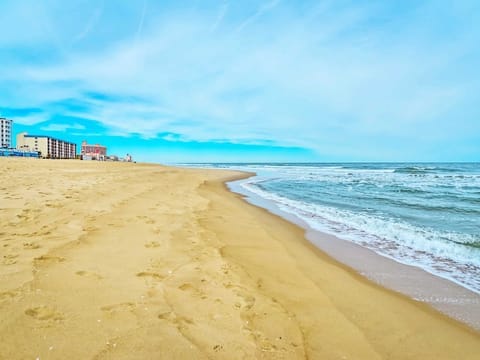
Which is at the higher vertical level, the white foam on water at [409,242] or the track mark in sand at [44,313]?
the track mark in sand at [44,313]

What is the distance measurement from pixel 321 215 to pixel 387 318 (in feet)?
21.9

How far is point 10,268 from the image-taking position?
326 cm

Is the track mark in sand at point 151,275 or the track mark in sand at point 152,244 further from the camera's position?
the track mark in sand at point 152,244

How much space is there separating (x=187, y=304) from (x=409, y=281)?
3599 mm

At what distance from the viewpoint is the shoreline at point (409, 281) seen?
3504 millimetres

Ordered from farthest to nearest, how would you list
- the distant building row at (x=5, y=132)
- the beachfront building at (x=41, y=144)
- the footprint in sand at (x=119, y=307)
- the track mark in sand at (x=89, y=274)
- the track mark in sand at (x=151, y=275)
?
the beachfront building at (x=41, y=144) < the distant building row at (x=5, y=132) < the track mark in sand at (x=151, y=275) < the track mark in sand at (x=89, y=274) < the footprint in sand at (x=119, y=307)

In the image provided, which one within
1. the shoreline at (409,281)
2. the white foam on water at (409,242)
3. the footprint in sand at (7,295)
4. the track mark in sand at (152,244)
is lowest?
the shoreline at (409,281)

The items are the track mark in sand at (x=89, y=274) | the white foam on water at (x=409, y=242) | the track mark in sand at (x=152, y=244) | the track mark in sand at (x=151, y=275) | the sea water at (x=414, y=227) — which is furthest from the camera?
the sea water at (x=414, y=227)

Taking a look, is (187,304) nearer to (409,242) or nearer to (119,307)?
(119,307)

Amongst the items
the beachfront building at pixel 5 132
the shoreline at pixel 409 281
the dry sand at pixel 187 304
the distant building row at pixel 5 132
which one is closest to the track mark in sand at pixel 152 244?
the dry sand at pixel 187 304

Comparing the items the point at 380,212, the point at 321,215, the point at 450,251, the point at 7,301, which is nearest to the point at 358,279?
the point at 450,251

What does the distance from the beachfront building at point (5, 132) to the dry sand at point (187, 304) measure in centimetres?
13148

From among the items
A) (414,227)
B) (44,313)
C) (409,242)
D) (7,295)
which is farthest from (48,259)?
(414,227)

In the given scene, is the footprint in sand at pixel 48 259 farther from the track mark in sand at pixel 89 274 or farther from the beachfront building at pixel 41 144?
the beachfront building at pixel 41 144
